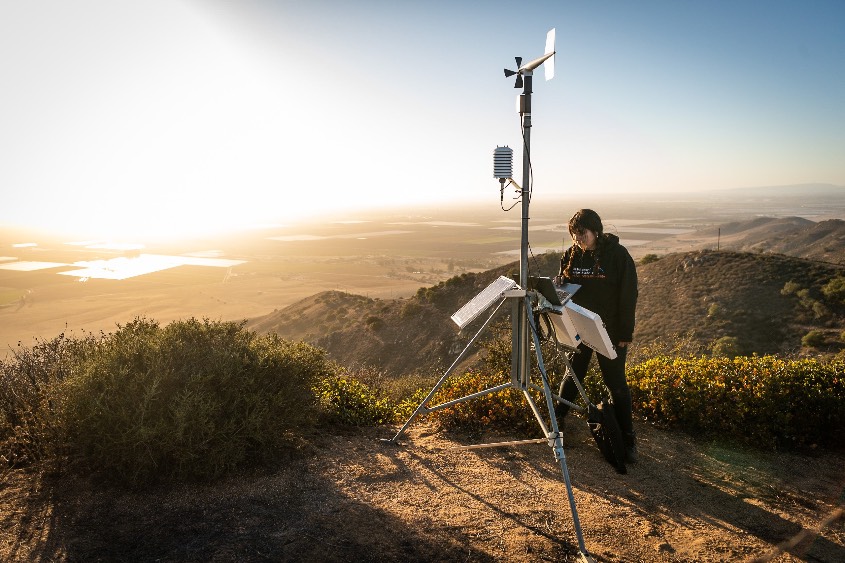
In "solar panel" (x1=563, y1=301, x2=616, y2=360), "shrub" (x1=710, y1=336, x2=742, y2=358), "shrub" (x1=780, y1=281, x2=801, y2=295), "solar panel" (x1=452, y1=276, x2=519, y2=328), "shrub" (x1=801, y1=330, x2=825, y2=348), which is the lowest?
"shrub" (x1=710, y1=336, x2=742, y2=358)

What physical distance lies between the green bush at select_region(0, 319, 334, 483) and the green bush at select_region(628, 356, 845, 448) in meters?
4.24

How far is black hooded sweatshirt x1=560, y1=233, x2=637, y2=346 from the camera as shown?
4.52m

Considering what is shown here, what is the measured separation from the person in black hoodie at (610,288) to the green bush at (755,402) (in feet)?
4.35

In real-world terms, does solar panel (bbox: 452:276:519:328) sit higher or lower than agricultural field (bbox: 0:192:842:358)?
higher

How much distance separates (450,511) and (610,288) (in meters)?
2.53

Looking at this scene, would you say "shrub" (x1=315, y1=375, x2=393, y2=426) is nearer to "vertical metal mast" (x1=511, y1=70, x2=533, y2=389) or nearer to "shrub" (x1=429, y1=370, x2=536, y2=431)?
"shrub" (x1=429, y1=370, x2=536, y2=431)

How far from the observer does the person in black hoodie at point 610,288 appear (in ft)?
14.9

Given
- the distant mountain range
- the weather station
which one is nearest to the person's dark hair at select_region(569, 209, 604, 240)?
the weather station

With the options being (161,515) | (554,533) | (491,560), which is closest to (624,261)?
(554,533)

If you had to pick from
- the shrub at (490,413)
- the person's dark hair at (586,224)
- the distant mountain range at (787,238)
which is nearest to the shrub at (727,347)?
the shrub at (490,413)

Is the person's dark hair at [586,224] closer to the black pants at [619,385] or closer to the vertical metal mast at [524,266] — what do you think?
the vertical metal mast at [524,266]

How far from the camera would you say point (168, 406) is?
4.11 m

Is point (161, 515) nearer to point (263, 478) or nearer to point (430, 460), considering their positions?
point (263, 478)

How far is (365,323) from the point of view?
3631 cm
